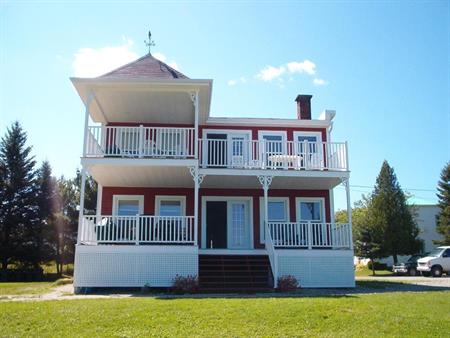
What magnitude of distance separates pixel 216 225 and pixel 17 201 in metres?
20.3

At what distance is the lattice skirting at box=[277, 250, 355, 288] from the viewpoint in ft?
46.8

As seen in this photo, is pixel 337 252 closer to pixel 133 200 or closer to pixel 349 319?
pixel 349 319

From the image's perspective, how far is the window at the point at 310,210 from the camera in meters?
17.8

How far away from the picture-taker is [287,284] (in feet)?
42.1

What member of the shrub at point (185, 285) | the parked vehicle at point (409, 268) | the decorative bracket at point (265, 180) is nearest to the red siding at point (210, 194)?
the decorative bracket at point (265, 180)

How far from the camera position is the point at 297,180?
16344 millimetres

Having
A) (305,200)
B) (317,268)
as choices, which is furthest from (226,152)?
(317,268)

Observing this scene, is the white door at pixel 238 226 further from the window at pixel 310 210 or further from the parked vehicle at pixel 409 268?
the parked vehicle at pixel 409 268

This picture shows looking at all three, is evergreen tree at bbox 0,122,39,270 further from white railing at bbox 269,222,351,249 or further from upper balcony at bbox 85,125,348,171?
white railing at bbox 269,222,351,249

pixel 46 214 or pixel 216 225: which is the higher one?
pixel 46 214

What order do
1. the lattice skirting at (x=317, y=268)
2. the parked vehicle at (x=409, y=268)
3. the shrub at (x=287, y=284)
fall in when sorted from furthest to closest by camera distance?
the parked vehicle at (x=409, y=268) < the lattice skirting at (x=317, y=268) < the shrub at (x=287, y=284)

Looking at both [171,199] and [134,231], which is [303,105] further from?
[134,231]

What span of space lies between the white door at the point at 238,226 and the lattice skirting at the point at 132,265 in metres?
4.33

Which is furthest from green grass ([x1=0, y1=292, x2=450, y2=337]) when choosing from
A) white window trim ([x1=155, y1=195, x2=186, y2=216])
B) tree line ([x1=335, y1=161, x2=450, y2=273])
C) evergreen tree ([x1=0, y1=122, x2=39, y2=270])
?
tree line ([x1=335, y1=161, x2=450, y2=273])
